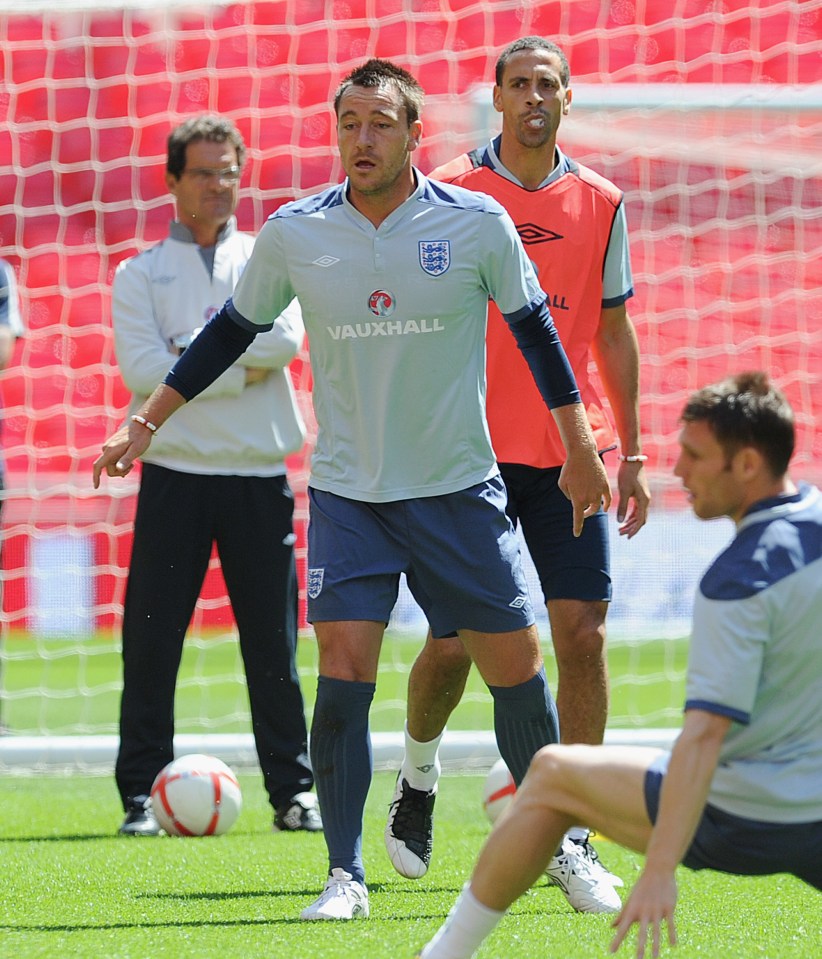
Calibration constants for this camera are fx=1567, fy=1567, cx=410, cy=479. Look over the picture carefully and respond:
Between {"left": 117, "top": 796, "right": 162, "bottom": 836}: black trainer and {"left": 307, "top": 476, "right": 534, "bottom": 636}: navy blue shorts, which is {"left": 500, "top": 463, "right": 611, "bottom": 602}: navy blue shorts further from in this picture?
{"left": 117, "top": 796, "right": 162, "bottom": 836}: black trainer

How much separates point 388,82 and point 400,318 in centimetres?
62

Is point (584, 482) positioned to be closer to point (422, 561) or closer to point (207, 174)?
point (422, 561)

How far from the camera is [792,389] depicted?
1119cm

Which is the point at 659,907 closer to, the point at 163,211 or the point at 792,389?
the point at 792,389

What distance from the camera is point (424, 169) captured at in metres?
11.3

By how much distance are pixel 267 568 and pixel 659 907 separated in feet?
10.7

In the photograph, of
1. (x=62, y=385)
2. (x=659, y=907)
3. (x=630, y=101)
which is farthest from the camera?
(x=62, y=385)

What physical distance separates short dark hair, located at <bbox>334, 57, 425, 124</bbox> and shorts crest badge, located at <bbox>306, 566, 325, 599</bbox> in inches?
46.6

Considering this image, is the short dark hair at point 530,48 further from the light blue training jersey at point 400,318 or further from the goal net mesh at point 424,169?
the goal net mesh at point 424,169

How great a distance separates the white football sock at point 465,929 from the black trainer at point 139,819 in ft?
9.11

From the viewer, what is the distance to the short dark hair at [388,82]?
404 cm

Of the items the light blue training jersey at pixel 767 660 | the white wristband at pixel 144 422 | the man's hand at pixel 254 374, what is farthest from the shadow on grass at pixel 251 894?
the man's hand at pixel 254 374

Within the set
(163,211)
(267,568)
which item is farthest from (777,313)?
(267,568)

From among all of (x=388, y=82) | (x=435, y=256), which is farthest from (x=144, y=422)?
(x=388, y=82)
